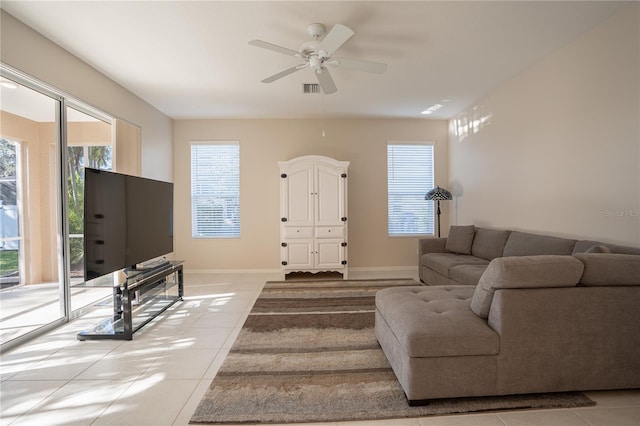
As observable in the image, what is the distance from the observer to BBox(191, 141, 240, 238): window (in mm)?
5309

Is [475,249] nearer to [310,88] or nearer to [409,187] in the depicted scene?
[409,187]

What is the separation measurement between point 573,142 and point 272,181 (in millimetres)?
4069

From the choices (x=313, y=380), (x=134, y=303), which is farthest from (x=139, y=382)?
(x=134, y=303)

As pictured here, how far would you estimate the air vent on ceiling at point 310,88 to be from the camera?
3.81m

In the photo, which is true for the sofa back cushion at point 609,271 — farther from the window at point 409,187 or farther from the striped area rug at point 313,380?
the window at point 409,187

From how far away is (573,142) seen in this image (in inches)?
113

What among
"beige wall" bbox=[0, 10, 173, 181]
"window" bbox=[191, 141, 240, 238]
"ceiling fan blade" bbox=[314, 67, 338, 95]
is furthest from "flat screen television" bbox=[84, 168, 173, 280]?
"ceiling fan blade" bbox=[314, 67, 338, 95]

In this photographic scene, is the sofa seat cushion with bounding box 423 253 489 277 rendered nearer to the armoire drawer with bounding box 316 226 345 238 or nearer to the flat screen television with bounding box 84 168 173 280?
the armoire drawer with bounding box 316 226 345 238

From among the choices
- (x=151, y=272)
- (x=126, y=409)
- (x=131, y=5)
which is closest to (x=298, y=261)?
(x=151, y=272)

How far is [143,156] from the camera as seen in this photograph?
A: 13.9 feet

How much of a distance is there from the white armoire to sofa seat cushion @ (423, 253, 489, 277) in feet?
4.28

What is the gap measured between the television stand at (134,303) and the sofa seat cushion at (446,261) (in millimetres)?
3235

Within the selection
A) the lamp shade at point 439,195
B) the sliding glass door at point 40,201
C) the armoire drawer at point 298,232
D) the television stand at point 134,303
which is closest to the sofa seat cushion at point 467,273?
the lamp shade at point 439,195

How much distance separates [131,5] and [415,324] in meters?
3.05
